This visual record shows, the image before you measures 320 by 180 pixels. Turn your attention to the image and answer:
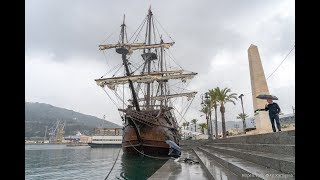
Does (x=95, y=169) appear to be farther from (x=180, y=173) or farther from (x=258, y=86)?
(x=258, y=86)

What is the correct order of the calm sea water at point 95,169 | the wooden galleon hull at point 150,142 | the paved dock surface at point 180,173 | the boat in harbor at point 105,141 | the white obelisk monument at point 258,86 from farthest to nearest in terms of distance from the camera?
the boat in harbor at point 105,141 → the wooden galleon hull at point 150,142 → the calm sea water at point 95,169 → the white obelisk monument at point 258,86 → the paved dock surface at point 180,173

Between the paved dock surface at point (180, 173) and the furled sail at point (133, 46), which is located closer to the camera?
the paved dock surface at point (180, 173)

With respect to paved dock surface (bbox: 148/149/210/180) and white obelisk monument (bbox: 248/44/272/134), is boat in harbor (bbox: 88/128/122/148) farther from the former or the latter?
paved dock surface (bbox: 148/149/210/180)

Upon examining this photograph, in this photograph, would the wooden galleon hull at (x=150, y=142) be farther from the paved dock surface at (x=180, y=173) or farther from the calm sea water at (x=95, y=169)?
the paved dock surface at (x=180, y=173)

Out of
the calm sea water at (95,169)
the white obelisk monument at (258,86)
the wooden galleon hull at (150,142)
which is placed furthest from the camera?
the wooden galleon hull at (150,142)

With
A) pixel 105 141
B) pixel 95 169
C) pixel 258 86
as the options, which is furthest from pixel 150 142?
pixel 105 141

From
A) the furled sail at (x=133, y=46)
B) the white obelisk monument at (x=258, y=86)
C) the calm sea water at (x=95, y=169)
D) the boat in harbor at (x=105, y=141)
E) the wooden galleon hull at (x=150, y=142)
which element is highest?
the furled sail at (x=133, y=46)

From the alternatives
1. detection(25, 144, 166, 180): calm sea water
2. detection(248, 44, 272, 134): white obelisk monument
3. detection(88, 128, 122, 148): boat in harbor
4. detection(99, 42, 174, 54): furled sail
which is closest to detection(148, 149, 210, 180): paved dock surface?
detection(25, 144, 166, 180): calm sea water

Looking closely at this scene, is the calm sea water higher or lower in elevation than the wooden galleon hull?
lower

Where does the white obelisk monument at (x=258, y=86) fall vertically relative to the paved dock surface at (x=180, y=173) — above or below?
above

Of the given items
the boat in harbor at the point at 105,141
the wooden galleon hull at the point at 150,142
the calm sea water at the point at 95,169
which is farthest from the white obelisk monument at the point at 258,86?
the boat in harbor at the point at 105,141

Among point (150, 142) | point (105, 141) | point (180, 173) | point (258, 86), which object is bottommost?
point (105, 141)

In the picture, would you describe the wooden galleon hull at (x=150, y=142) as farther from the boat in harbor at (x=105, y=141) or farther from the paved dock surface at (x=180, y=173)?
the boat in harbor at (x=105, y=141)
